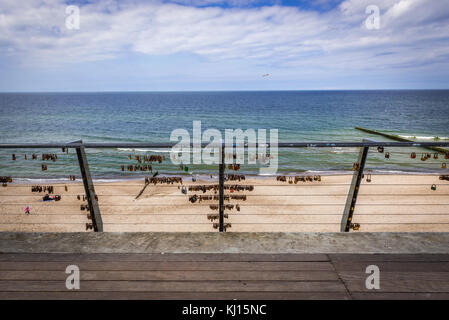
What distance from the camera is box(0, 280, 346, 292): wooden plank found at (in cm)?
209

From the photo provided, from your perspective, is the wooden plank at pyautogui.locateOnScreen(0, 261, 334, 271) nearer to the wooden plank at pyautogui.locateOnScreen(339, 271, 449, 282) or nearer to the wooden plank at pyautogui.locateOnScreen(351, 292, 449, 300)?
the wooden plank at pyautogui.locateOnScreen(339, 271, 449, 282)

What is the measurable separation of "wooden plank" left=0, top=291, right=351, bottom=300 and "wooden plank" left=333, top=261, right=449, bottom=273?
384mm

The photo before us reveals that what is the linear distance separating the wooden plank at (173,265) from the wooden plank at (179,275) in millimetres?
53

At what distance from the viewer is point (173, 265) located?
2.39 m

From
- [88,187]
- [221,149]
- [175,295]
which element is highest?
[221,149]

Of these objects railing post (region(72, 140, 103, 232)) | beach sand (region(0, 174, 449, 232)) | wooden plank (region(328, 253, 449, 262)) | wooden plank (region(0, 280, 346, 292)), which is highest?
railing post (region(72, 140, 103, 232))

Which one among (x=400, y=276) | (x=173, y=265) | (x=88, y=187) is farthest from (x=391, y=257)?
(x=88, y=187)

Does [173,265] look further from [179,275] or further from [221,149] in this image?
[221,149]

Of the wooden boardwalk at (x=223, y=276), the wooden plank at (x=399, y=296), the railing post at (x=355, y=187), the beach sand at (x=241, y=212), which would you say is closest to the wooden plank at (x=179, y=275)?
the wooden boardwalk at (x=223, y=276)

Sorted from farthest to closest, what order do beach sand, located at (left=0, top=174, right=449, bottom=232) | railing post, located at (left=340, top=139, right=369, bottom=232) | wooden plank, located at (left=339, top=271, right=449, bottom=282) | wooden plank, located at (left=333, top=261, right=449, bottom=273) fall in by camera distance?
1. beach sand, located at (left=0, top=174, right=449, bottom=232)
2. railing post, located at (left=340, top=139, right=369, bottom=232)
3. wooden plank, located at (left=333, top=261, right=449, bottom=273)
4. wooden plank, located at (left=339, top=271, right=449, bottom=282)

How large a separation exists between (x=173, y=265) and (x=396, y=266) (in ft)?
6.69

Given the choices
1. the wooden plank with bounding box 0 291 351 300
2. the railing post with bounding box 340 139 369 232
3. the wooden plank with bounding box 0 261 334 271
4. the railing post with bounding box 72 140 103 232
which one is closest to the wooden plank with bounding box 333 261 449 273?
the wooden plank with bounding box 0 261 334 271
